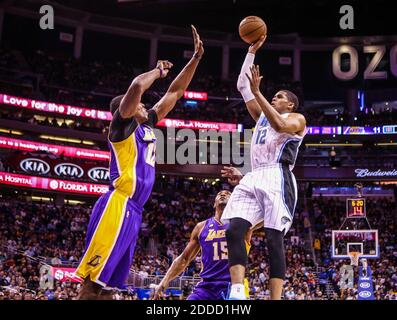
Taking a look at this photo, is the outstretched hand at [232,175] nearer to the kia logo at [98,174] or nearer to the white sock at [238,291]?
the white sock at [238,291]

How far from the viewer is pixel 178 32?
130ft

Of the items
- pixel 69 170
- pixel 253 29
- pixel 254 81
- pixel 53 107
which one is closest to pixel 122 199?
pixel 254 81

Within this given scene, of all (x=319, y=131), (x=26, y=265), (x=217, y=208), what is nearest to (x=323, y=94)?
(x=319, y=131)

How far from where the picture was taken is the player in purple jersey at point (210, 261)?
675 cm

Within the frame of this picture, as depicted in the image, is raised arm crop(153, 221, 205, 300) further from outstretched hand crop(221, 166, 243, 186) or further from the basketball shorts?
the basketball shorts

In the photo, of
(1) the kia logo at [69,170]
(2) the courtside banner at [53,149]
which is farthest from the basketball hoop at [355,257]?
(2) the courtside banner at [53,149]

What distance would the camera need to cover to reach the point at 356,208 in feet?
88.4

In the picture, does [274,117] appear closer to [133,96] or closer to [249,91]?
[249,91]

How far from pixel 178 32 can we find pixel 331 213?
15923 millimetres

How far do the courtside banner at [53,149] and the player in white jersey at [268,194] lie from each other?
2749cm

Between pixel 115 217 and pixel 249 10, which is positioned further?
pixel 249 10

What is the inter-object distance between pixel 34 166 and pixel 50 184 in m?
1.26

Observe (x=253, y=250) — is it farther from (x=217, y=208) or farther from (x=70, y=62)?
(x=217, y=208)

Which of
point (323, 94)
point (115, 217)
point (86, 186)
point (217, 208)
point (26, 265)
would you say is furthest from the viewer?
point (323, 94)
